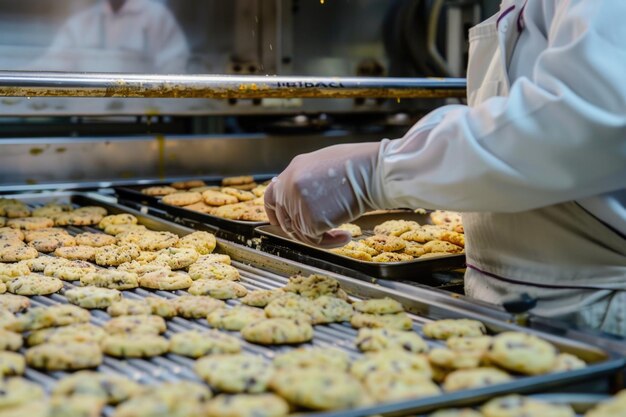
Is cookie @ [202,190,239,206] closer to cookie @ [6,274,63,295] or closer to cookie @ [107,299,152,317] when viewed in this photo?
cookie @ [6,274,63,295]

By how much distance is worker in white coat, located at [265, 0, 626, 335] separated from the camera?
166 cm

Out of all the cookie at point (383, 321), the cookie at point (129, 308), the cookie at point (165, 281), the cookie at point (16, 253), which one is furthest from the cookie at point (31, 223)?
the cookie at point (383, 321)

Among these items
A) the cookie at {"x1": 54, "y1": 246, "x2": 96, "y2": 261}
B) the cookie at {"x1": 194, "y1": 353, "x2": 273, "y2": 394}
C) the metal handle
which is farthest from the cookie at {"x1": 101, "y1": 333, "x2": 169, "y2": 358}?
the metal handle

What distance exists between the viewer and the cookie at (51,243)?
8.53 ft

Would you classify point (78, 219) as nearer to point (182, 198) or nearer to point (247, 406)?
point (182, 198)

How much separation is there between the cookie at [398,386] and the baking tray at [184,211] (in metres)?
1.29

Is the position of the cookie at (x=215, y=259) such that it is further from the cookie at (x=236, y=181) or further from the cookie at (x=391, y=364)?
the cookie at (x=236, y=181)

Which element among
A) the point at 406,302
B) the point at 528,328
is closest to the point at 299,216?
the point at 406,302

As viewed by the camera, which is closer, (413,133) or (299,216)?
(413,133)

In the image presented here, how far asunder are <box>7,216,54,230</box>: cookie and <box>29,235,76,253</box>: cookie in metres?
0.20

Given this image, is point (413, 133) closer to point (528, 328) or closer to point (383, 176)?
point (383, 176)

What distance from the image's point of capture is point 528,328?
1.74m

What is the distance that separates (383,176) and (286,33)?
2.36 metres

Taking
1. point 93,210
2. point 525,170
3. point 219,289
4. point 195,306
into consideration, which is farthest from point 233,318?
point 93,210
